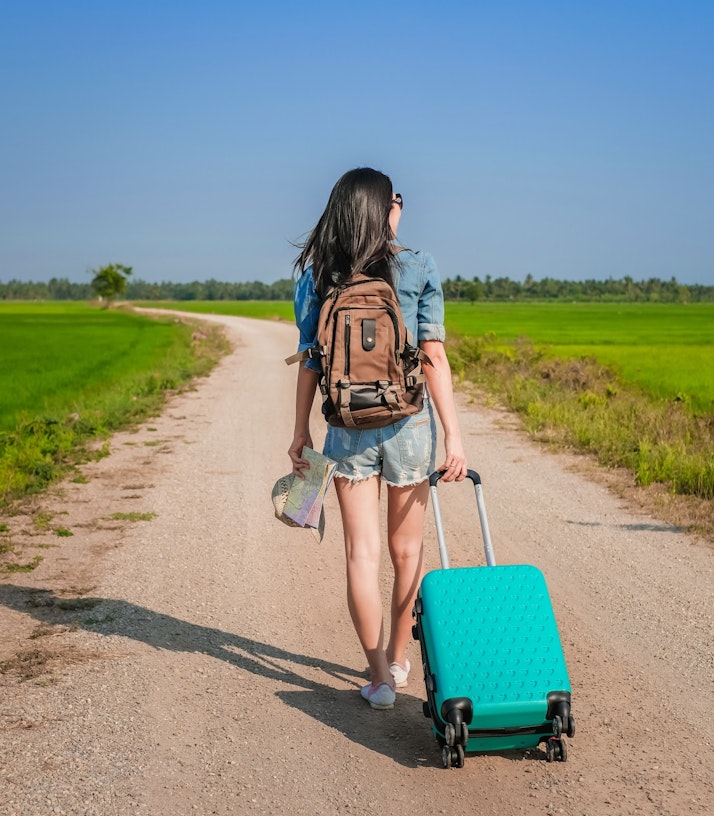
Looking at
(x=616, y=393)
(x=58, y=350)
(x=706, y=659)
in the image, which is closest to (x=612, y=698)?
(x=706, y=659)

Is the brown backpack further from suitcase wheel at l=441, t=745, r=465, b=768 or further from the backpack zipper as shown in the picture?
suitcase wheel at l=441, t=745, r=465, b=768

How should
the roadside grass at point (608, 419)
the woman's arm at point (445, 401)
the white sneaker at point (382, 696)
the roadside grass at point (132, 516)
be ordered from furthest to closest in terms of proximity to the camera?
the roadside grass at point (608, 419), the roadside grass at point (132, 516), the white sneaker at point (382, 696), the woman's arm at point (445, 401)

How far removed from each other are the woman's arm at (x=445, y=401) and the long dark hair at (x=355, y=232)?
0.33 metres

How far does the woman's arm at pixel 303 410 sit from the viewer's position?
3.72 metres

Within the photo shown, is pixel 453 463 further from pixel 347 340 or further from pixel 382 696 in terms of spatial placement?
pixel 382 696

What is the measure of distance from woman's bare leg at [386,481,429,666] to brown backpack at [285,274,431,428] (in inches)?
17.3

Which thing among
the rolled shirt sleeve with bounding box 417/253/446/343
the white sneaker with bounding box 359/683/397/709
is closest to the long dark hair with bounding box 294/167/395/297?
the rolled shirt sleeve with bounding box 417/253/446/343

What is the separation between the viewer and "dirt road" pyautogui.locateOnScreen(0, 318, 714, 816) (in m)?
3.23

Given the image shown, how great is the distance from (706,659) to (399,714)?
1.51 metres

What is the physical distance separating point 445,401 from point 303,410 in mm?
572

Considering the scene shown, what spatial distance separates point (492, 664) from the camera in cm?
327

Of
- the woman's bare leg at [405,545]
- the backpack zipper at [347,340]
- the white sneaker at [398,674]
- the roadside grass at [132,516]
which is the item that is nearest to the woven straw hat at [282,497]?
the woman's bare leg at [405,545]

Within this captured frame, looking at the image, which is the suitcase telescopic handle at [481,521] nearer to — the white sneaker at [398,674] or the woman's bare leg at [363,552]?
the woman's bare leg at [363,552]

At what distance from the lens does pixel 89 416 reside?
1276 centimetres
